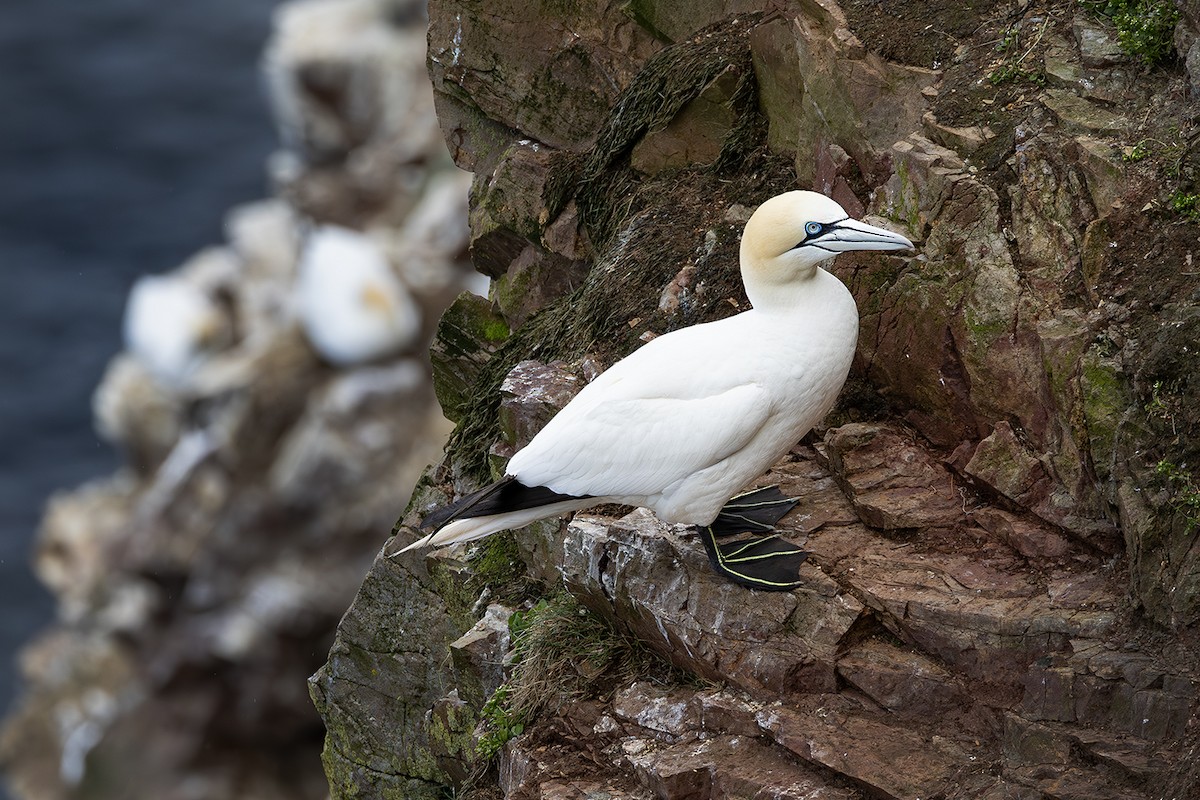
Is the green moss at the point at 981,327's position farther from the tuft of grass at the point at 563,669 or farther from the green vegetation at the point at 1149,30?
the tuft of grass at the point at 563,669

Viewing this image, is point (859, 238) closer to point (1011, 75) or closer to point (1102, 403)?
point (1102, 403)

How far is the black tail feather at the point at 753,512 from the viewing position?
5211 mm

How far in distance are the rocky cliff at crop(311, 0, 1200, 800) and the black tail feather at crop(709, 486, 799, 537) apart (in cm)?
11

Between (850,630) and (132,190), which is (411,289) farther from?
(850,630)

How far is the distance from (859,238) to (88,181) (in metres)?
22.0

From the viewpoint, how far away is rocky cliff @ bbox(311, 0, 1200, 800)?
4.33 meters

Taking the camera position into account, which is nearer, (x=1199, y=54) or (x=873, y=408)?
(x=1199, y=54)

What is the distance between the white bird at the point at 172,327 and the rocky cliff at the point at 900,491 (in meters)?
13.7

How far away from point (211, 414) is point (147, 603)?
109 inches

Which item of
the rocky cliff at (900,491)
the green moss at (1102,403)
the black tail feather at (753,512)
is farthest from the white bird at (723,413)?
the green moss at (1102,403)

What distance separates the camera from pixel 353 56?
22.4 m

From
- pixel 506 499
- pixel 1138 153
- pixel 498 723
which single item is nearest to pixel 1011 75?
pixel 1138 153

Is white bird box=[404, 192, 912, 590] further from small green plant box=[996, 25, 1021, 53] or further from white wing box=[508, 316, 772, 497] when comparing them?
small green plant box=[996, 25, 1021, 53]

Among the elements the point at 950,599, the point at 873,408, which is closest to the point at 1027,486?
the point at 950,599
